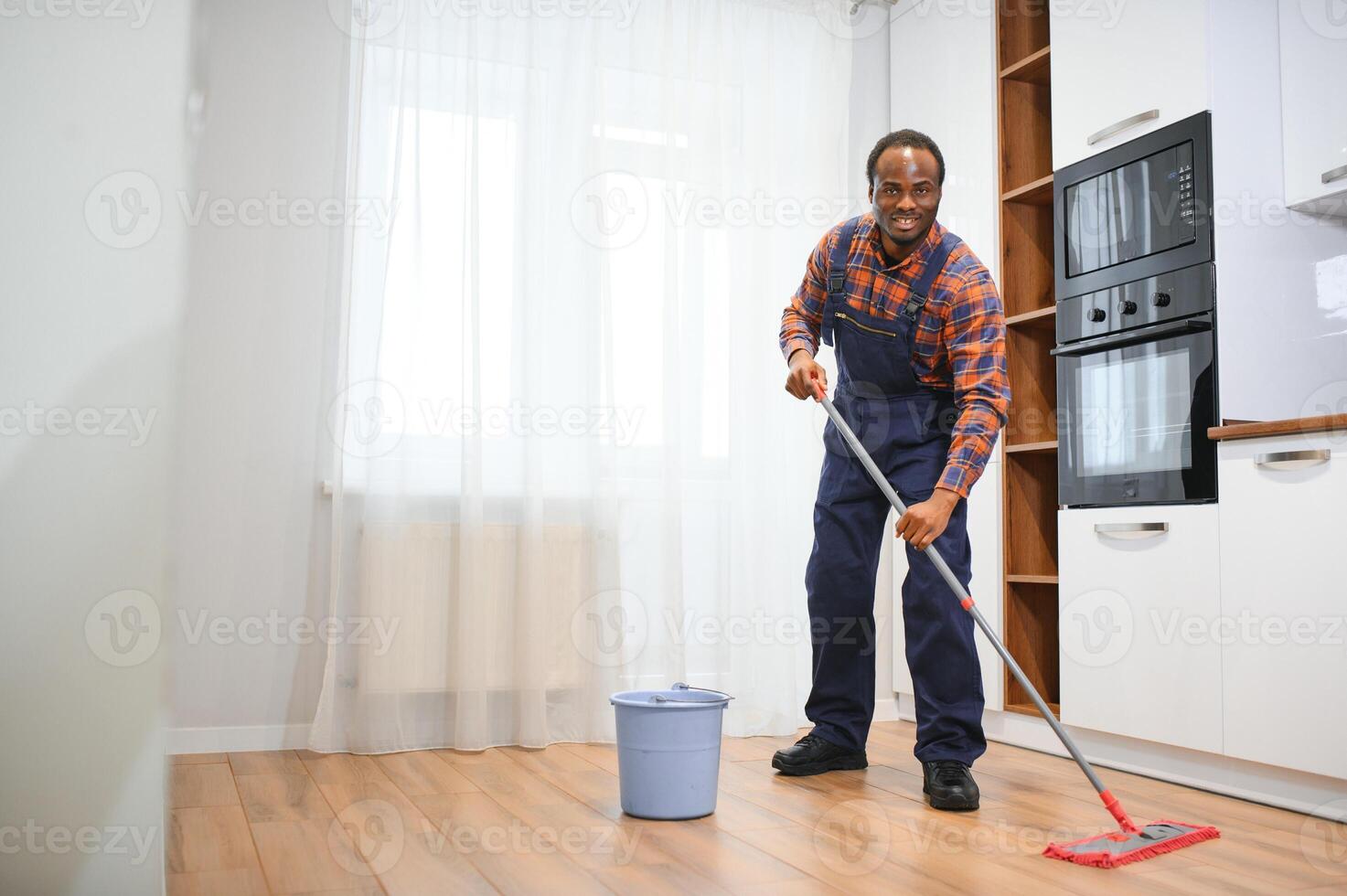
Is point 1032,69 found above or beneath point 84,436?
above

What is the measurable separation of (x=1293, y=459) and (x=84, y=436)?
2139 millimetres

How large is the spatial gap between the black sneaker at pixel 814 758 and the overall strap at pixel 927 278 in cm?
99

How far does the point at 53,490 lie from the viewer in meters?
1.31

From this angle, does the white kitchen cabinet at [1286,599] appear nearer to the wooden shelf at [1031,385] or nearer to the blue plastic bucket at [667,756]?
the wooden shelf at [1031,385]

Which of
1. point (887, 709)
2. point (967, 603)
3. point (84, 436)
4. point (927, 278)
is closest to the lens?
point (84, 436)

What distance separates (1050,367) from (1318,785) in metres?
1.36

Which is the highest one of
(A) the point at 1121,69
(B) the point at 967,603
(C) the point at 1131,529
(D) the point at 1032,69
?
(D) the point at 1032,69

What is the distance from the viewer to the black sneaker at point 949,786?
2.08m

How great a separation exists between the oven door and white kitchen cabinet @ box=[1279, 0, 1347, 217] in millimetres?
417

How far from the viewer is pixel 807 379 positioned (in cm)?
229

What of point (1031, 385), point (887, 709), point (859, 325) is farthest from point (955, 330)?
point (887, 709)

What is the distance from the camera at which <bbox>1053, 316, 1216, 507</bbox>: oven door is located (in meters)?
2.39

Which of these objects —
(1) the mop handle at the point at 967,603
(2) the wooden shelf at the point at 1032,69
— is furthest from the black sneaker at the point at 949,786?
(2) the wooden shelf at the point at 1032,69

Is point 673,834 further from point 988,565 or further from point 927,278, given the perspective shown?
point 988,565
